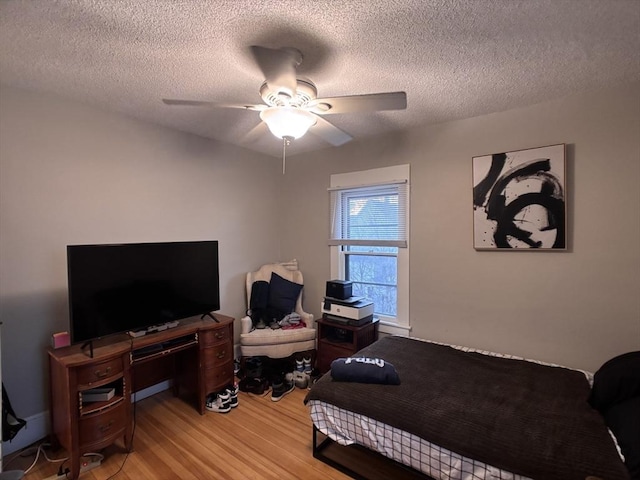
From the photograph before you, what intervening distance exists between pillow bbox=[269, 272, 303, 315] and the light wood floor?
0.98m

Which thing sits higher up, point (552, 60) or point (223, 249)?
point (552, 60)

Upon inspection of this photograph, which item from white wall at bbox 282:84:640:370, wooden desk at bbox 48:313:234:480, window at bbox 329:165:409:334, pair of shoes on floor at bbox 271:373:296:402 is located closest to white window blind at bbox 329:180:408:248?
window at bbox 329:165:409:334

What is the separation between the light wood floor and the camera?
1.91m

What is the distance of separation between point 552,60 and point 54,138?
129 inches

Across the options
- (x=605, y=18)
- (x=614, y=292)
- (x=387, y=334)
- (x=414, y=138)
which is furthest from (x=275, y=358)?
(x=605, y=18)

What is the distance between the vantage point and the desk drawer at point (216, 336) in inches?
101

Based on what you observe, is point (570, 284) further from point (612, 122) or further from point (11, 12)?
point (11, 12)

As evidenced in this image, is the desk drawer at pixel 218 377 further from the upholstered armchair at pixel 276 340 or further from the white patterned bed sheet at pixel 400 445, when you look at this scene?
the white patterned bed sheet at pixel 400 445

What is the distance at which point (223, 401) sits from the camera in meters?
2.57

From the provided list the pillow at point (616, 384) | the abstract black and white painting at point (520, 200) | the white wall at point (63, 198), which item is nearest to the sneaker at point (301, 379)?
the white wall at point (63, 198)

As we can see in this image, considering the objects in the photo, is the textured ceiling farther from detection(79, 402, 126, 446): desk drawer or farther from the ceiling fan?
detection(79, 402, 126, 446): desk drawer

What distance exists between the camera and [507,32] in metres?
1.51

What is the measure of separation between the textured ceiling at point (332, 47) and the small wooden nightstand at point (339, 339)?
2014 mm

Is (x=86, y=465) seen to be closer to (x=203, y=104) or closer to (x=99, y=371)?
(x=99, y=371)
